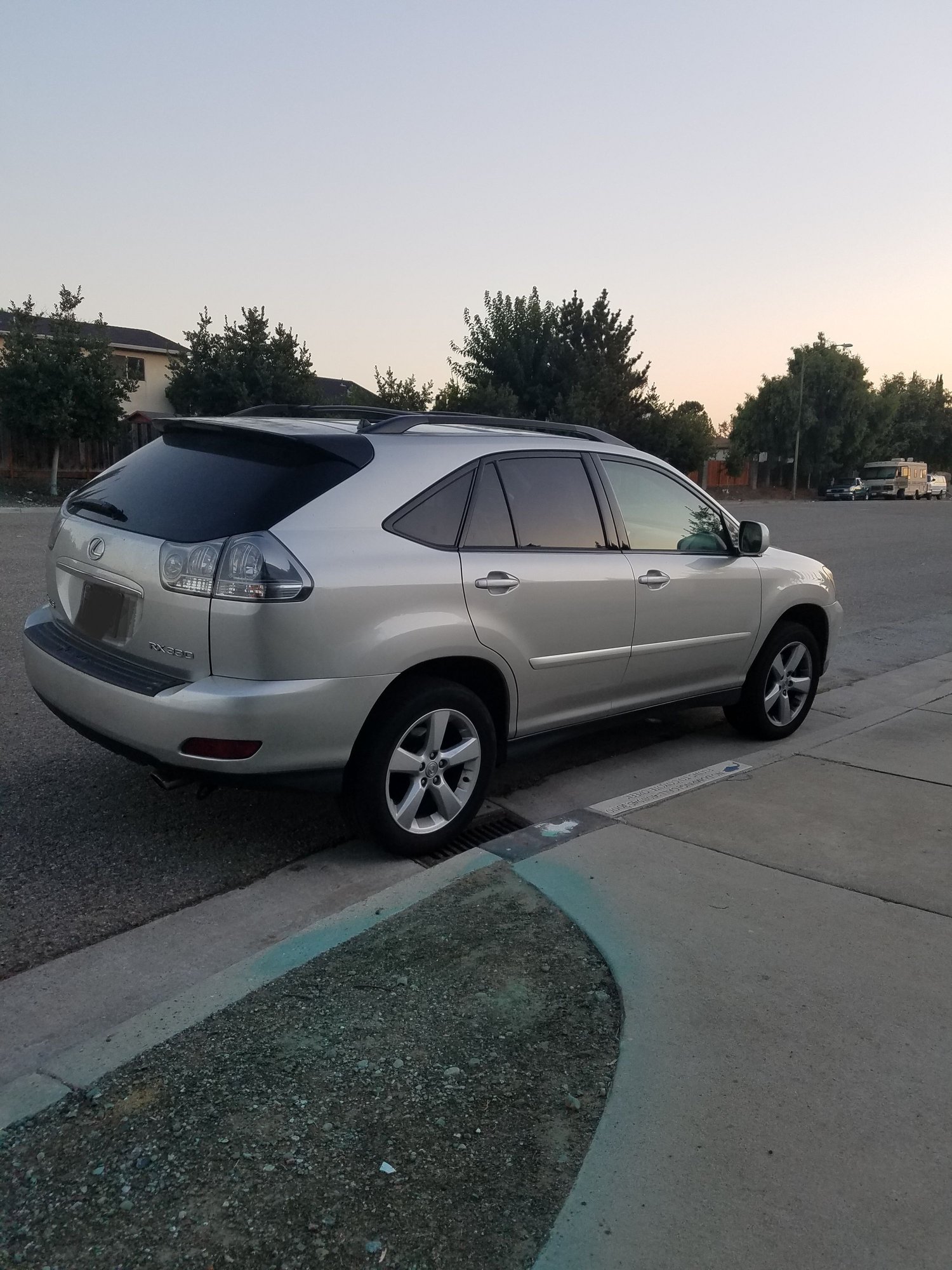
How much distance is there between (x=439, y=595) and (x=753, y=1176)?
2.34 meters

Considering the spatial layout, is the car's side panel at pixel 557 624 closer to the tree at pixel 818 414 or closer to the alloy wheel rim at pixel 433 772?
the alloy wheel rim at pixel 433 772

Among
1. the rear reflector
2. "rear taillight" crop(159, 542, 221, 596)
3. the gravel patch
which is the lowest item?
the gravel patch

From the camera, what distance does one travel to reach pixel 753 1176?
2.45m

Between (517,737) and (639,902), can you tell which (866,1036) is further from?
(517,737)

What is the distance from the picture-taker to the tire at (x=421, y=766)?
13.4 feet

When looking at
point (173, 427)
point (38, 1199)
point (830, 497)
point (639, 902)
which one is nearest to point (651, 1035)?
point (639, 902)

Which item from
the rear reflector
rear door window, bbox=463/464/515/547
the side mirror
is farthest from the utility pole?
the rear reflector

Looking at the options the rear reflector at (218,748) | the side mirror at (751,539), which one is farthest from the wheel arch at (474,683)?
the side mirror at (751,539)

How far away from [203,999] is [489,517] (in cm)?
225

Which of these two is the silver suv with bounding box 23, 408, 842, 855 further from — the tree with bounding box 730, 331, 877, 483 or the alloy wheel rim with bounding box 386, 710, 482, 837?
the tree with bounding box 730, 331, 877, 483

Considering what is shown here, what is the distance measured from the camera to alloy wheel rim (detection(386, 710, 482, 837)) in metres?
4.20

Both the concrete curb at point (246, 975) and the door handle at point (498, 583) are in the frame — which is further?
the door handle at point (498, 583)

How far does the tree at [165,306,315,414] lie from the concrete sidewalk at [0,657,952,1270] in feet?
94.4

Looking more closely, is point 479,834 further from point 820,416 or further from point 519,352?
point 820,416
